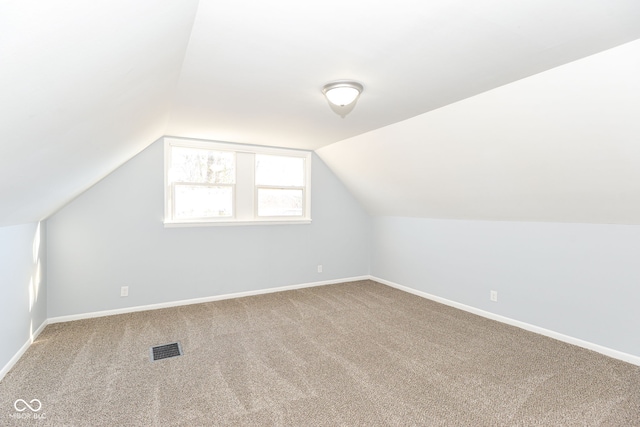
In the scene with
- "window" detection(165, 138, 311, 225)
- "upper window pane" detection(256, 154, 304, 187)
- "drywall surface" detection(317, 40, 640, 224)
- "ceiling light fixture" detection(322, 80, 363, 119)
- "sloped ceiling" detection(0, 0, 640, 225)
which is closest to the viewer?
"sloped ceiling" detection(0, 0, 640, 225)

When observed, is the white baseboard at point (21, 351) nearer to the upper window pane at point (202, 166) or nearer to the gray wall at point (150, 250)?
the gray wall at point (150, 250)

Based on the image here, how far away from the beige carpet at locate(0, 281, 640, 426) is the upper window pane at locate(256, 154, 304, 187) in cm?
207

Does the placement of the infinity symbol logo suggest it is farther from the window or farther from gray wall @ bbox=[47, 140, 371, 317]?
the window

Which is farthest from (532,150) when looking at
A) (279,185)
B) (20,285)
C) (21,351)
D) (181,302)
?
(21,351)

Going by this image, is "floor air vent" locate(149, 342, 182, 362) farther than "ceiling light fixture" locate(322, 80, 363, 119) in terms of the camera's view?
Yes

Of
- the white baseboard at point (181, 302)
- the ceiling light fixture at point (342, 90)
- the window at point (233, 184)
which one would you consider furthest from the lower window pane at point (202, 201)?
the ceiling light fixture at point (342, 90)

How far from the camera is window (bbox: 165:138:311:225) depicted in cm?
443

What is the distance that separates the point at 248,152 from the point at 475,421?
13.2 ft

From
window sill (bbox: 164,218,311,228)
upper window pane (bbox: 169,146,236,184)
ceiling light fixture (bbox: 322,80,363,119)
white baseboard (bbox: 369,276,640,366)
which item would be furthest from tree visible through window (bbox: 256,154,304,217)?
Result: ceiling light fixture (bbox: 322,80,363,119)

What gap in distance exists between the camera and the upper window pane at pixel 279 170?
500 cm

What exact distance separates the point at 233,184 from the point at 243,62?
276 cm

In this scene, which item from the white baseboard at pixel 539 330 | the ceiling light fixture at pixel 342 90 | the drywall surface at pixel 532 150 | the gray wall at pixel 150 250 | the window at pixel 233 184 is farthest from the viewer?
the window at pixel 233 184

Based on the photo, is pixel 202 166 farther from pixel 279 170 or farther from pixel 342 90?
pixel 342 90

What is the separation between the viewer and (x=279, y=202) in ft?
16.9
